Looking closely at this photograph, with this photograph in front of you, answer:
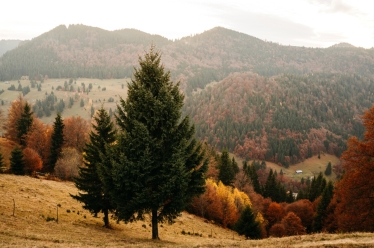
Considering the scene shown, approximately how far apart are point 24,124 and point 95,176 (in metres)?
51.5

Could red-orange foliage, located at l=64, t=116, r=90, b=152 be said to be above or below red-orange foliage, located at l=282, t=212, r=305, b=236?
above

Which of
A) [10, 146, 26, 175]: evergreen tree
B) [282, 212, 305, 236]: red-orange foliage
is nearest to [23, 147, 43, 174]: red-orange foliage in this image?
[10, 146, 26, 175]: evergreen tree

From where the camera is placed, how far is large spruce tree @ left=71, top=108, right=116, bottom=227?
84.6ft

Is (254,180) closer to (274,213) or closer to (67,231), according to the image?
(274,213)

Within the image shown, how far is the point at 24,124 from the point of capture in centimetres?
6600

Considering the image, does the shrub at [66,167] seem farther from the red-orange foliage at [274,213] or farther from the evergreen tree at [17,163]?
the red-orange foliage at [274,213]

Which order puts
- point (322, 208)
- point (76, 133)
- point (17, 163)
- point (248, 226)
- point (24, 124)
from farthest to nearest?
point (76, 133) → point (24, 124) → point (322, 208) → point (248, 226) → point (17, 163)

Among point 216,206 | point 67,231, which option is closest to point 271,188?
point 216,206

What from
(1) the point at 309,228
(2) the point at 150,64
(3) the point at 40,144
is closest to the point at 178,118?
(2) the point at 150,64

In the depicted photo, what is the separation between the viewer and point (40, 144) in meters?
65.2

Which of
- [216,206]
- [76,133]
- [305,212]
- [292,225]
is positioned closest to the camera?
[216,206]

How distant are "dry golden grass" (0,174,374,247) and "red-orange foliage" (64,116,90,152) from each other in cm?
3350

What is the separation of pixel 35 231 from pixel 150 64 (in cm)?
1531

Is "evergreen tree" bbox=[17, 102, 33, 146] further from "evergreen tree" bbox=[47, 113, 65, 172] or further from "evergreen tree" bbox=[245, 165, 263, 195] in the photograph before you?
"evergreen tree" bbox=[245, 165, 263, 195]
